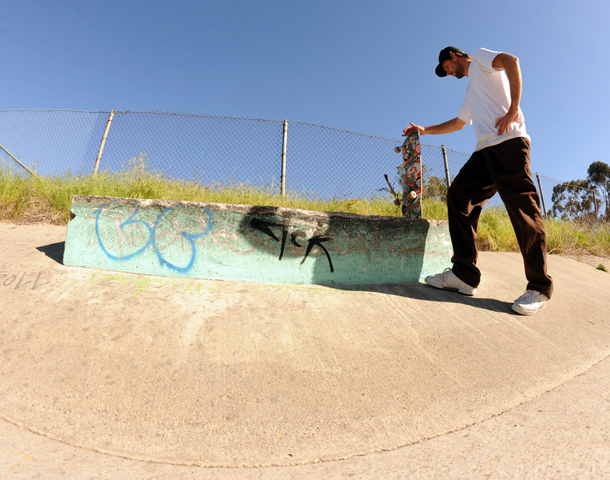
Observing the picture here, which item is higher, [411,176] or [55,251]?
[411,176]

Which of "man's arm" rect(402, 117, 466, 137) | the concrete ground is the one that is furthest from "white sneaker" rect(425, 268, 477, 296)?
"man's arm" rect(402, 117, 466, 137)

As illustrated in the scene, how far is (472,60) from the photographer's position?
8.52 feet

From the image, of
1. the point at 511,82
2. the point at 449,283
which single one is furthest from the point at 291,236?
the point at 511,82

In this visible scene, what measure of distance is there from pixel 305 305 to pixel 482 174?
1734mm

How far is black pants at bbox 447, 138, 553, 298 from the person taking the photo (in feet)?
7.60

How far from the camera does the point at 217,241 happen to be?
2582 mm

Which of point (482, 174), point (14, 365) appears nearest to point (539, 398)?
point (482, 174)

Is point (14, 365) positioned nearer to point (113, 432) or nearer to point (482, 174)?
point (113, 432)

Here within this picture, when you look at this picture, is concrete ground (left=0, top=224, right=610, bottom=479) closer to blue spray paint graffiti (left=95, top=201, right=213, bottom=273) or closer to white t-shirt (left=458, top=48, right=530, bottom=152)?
blue spray paint graffiti (left=95, top=201, right=213, bottom=273)

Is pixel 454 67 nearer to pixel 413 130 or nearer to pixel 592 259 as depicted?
pixel 413 130

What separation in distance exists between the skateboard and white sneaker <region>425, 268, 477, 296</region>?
590 mm

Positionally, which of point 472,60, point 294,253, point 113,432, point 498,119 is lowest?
point 113,432

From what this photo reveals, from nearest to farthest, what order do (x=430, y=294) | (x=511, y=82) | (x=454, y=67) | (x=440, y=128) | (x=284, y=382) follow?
(x=284, y=382) < (x=511, y=82) < (x=430, y=294) < (x=454, y=67) < (x=440, y=128)

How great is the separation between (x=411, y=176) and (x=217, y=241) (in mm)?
1942
